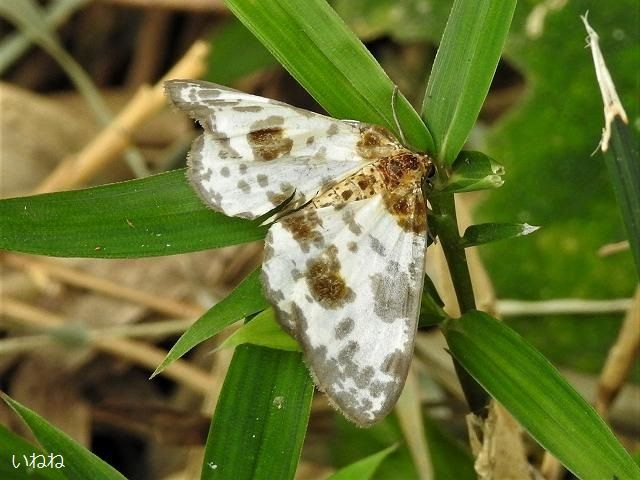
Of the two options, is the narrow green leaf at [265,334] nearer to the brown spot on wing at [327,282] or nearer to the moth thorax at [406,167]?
the brown spot on wing at [327,282]

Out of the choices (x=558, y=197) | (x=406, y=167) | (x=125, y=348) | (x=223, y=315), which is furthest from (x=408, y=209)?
(x=125, y=348)

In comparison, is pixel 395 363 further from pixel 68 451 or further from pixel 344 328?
pixel 68 451

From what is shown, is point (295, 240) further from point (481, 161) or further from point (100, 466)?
point (100, 466)

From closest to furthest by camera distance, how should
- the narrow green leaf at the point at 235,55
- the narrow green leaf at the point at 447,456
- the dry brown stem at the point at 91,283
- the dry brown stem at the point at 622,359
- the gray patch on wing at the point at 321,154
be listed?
the gray patch on wing at the point at 321,154 → the dry brown stem at the point at 622,359 → the narrow green leaf at the point at 447,456 → the dry brown stem at the point at 91,283 → the narrow green leaf at the point at 235,55

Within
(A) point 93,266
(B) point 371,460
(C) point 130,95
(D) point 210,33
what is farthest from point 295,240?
(C) point 130,95

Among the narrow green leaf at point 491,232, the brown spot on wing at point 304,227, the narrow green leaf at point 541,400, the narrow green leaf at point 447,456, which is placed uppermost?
the brown spot on wing at point 304,227

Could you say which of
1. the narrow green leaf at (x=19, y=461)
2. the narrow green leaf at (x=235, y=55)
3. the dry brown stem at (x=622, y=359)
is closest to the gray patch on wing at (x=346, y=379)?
the narrow green leaf at (x=19, y=461)

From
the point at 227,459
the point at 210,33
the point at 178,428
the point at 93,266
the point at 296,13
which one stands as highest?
the point at 296,13
